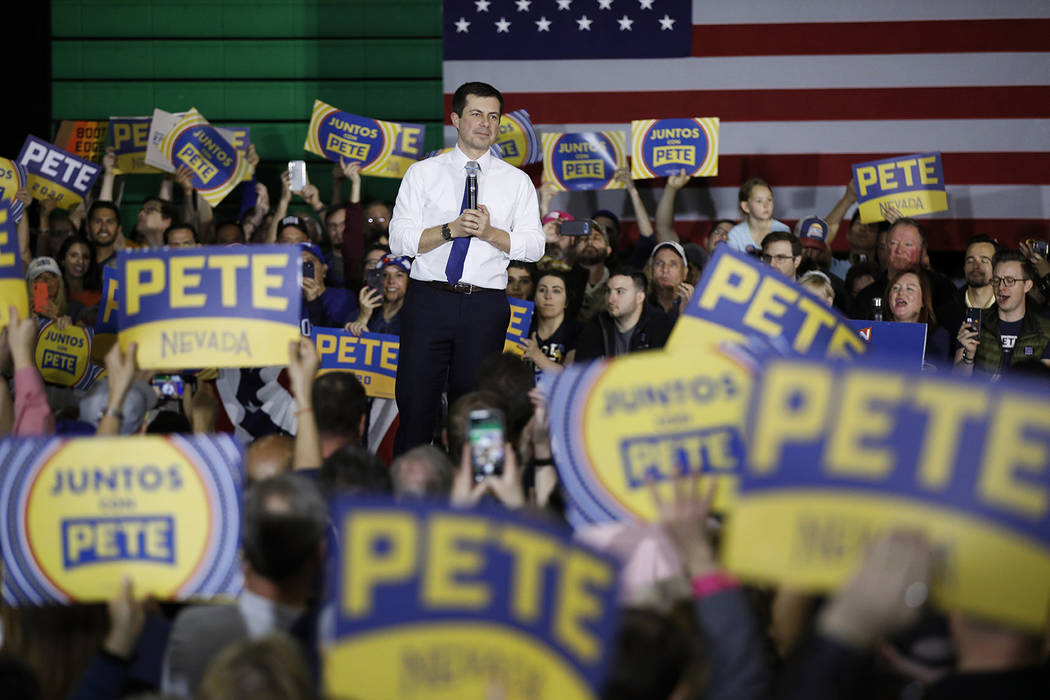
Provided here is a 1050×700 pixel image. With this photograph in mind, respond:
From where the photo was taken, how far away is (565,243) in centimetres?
657

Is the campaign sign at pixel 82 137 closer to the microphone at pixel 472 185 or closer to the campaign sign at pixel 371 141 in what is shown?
the campaign sign at pixel 371 141

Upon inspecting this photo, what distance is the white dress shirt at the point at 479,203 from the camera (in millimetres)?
4359

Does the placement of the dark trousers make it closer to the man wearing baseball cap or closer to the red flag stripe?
the man wearing baseball cap

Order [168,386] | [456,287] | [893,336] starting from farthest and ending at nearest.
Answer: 1. [893,336]
2. [168,386]
3. [456,287]

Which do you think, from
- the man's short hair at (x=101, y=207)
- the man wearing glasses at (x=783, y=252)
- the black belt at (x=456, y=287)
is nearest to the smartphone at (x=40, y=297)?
the man's short hair at (x=101, y=207)

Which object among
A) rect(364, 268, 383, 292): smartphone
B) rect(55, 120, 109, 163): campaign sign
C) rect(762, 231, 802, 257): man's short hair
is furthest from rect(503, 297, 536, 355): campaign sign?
rect(55, 120, 109, 163): campaign sign

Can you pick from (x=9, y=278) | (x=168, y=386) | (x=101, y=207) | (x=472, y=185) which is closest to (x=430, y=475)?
(x=9, y=278)

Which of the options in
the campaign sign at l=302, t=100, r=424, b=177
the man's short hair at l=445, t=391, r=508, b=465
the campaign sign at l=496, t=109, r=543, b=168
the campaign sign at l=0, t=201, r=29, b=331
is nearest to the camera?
the man's short hair at l=445, t=391, r=508, b=465

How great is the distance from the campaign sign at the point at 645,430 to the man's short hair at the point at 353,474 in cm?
39

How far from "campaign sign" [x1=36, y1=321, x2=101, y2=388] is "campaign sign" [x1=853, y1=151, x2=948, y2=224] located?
4243mm

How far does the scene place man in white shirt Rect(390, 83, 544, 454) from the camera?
4.32 m

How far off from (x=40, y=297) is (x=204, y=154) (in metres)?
1.87

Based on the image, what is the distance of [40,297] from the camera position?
5.58m

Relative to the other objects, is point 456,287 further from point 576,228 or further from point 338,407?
point 576,228
